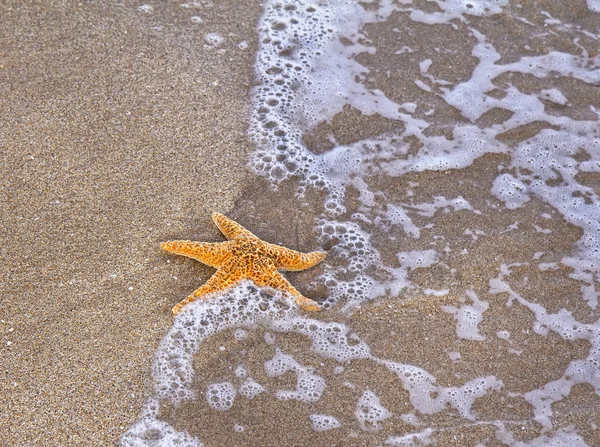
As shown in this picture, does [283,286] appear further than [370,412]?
Yes

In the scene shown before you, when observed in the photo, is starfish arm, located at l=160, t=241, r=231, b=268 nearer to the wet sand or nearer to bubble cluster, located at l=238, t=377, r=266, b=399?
the wet sand

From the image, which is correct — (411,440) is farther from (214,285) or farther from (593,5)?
(593,5)

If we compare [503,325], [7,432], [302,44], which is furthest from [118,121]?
[503,325]

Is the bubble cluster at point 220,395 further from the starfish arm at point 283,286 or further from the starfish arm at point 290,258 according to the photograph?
the starfish arm at point 290,258

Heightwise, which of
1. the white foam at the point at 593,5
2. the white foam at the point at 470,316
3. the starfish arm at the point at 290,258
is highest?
the white foam at the point at 593,5

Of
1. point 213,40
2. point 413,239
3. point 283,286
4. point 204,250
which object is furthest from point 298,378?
point 213,40

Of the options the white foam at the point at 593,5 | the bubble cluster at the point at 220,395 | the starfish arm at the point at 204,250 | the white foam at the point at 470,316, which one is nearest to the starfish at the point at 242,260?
the starfish arm at the point at 204,250
